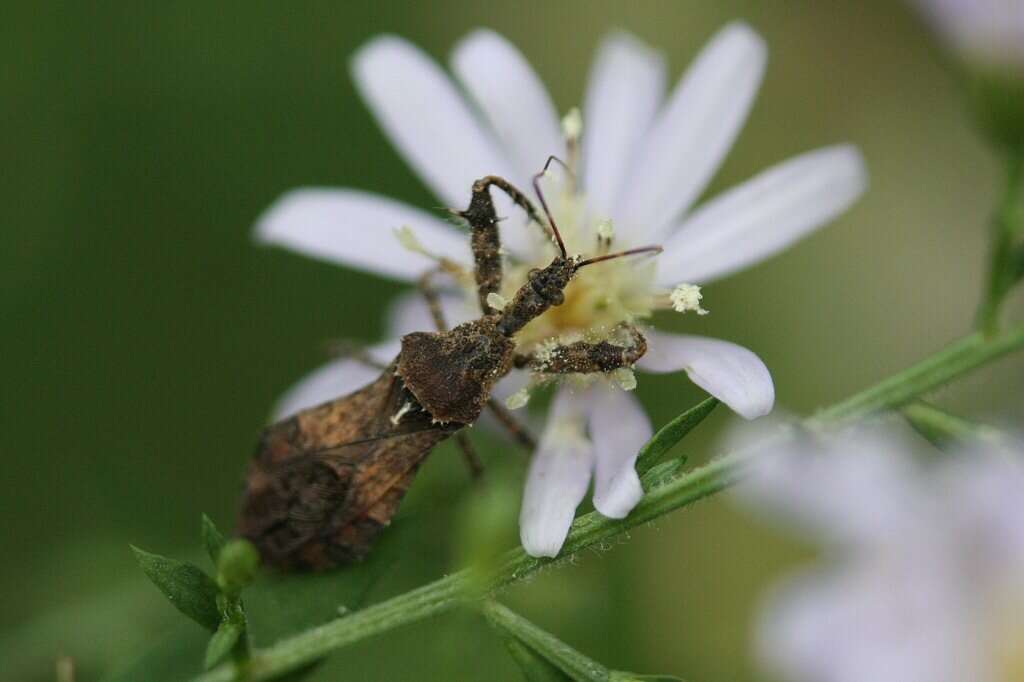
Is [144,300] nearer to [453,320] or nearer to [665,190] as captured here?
[453,320]

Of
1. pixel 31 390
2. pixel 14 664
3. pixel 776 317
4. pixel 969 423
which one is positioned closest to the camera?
pixel 969 423

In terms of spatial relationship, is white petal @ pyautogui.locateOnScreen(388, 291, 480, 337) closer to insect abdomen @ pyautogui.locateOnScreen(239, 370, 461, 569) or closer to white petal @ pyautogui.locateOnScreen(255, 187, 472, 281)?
white petal @ pyautogui.locateOnScreen(255, 187, 472, 281)

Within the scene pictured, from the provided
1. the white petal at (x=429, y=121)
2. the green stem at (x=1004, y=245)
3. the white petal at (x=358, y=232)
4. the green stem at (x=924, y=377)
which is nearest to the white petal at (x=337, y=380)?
the white petal at (x=358, y=232)

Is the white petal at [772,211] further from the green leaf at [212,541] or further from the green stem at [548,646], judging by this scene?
the green leaf at [212,541]

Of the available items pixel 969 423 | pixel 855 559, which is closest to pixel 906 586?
pixel 855 559

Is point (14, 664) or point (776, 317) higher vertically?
point (14, 664)

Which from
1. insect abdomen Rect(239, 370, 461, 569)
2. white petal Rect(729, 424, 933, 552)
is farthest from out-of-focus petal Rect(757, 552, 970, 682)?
insect abdomen Rect(239, 370, 461, 569)
